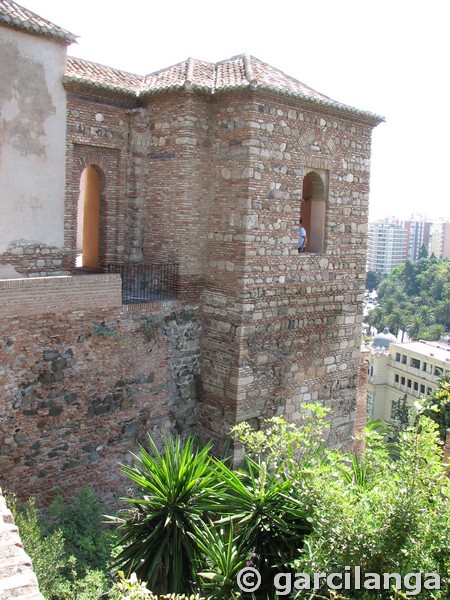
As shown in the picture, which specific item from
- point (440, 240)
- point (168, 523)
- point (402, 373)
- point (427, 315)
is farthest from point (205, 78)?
point (440, 240)

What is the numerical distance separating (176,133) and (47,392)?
4.43m

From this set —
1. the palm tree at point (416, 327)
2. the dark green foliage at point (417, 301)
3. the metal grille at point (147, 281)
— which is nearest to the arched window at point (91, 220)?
the metal grille at point (147, 281)

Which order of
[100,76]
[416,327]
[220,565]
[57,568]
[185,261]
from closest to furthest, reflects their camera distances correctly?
1. [220,565]
2. [57,568]
3. [185,261]
4. [100,76]
5. [416,327]

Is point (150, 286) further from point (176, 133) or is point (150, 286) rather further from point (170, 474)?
point (170, 474)

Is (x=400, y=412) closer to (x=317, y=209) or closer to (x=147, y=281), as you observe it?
(x=317, y=209)

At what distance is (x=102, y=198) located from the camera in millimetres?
11109

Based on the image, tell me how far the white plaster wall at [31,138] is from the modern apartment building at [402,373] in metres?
39.0

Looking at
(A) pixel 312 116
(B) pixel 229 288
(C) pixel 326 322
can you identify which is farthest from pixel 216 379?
(A) pixel 312 116

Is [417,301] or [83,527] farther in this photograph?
[417,301]

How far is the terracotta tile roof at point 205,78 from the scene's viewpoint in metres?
9.99

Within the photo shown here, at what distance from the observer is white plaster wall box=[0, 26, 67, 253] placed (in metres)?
9.51

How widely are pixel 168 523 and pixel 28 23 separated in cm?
711

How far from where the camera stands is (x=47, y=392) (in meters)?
8.97

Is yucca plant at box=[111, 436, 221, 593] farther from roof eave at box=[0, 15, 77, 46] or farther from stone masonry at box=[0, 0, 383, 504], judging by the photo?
roof eave at box=[0, 15, 77, 46]
